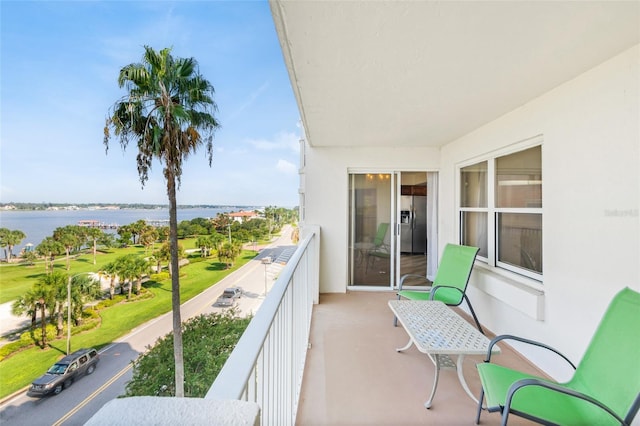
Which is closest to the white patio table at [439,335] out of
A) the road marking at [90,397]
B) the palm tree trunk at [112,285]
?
the road marking at [90,397]

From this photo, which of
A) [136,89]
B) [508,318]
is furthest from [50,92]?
[508,318]

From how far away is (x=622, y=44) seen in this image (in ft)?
5.44

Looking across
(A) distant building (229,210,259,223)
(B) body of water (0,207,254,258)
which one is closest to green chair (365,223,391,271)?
(B) body of water (0,207,254,258)

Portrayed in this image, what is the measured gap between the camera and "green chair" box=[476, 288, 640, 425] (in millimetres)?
1319

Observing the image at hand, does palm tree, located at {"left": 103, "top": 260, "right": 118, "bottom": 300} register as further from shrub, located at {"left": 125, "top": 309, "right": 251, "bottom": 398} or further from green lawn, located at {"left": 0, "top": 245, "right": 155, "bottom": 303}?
shrub, located at {"left": 125, "top": 309, "right": 251, "bottom": 398}

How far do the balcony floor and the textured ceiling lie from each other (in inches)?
94.0

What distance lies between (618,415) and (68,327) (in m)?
12.9

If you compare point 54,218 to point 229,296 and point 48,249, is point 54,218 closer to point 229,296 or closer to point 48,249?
point 48,249

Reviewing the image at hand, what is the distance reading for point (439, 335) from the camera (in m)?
1.99

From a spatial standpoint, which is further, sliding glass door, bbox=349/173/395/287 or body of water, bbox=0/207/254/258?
body of water, bbox=0/207/254/258

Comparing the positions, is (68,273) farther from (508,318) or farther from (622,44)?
(622,44)

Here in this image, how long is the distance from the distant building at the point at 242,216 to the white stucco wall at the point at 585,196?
11.0 meters

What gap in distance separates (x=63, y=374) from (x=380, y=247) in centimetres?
899

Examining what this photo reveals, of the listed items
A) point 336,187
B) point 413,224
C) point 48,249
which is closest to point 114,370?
point 48,249
